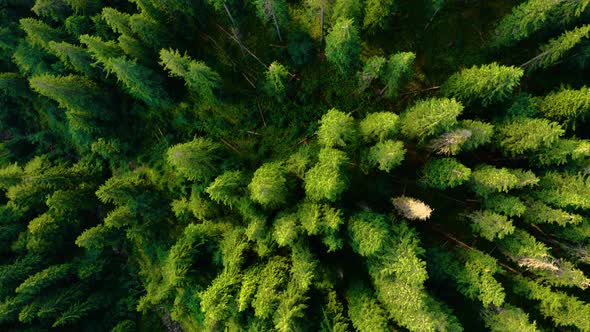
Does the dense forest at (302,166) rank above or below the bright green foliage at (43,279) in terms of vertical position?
above

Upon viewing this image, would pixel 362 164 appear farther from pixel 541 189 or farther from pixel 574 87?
pixel 574 87

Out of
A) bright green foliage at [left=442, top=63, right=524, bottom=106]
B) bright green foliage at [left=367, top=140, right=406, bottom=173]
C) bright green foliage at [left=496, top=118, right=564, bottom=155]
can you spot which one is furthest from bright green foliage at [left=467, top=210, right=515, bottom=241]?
bright green foliage at [left=442, top=63, right=524, bottom=106]

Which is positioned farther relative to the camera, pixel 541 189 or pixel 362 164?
pixel 362 164

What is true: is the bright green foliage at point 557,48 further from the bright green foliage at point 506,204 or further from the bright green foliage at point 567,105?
the bright green foliage at point 506,204

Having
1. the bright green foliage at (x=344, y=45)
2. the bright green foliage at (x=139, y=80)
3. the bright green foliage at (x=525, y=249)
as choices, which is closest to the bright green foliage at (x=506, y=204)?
the bright green foliage at (x=525, y=249)

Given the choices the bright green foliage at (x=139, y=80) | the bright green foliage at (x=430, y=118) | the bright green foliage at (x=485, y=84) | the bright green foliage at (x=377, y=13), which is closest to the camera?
the bright green foliage at (x=430, y=118)

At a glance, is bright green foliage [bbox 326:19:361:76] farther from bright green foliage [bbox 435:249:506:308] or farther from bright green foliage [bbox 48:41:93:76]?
bright green foliage [bbox 48:41:93:76]

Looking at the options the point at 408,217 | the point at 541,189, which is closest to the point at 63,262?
the point at 408,217
